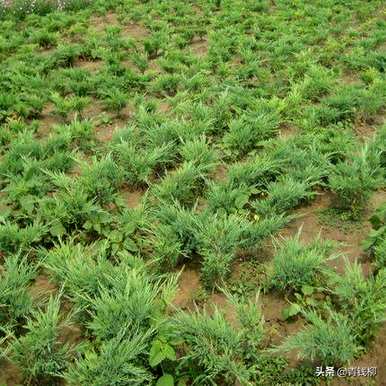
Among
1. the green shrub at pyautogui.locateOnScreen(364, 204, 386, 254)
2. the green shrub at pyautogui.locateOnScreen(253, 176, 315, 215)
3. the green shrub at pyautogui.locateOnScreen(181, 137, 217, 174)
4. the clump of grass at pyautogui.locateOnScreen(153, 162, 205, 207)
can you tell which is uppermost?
the green shrub at pyautogui.locateOnScreen(181, 137, 217, 174)

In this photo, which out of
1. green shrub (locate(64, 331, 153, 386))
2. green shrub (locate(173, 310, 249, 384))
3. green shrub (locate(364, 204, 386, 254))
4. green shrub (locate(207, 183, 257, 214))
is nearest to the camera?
green shrub (locate(64, 331, 153, 386))

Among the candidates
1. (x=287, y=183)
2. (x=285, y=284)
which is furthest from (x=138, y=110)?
(x=285, y=284)

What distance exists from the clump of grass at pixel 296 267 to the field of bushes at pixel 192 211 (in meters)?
0.02

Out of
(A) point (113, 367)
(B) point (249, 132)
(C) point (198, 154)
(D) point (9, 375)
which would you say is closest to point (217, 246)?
(A) point (113, 367)

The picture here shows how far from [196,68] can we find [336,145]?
3161 mm

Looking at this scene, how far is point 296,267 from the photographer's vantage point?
11.0 ft

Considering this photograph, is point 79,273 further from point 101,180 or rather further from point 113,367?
point 101,180

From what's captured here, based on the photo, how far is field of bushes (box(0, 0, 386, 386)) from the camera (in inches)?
114

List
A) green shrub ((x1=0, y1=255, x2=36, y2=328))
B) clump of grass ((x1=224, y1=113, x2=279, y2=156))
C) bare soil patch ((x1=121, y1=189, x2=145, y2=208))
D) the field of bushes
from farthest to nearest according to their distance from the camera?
clump of grass ((x1=224, y1=113, x2=279, y2=156)), bare soil patch ((x1=121, y1=189, x2=145, y2=208)), green shrub ((x1=0, y1=255, x2=36, y2=328)), the field of bushes

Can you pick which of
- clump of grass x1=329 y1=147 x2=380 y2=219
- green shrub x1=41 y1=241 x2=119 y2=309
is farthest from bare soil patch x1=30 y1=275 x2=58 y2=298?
clump of grass x1=329 y1=147 x2=380 y2=219

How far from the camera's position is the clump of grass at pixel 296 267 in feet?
11.0

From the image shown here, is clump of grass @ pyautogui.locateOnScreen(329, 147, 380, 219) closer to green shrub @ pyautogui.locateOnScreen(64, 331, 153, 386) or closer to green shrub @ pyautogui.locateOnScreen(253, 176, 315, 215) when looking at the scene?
green shrub @ pyautogui.locateOnScreen(253, 176, 315, 215)

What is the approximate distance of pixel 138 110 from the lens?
621 centimetres

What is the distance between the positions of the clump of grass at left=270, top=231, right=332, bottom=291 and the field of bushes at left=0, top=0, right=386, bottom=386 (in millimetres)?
16
